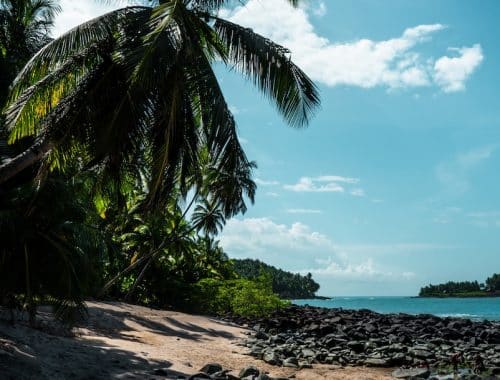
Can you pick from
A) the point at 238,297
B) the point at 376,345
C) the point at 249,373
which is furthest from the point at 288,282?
the point at 249,373

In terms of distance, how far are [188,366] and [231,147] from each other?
601cm

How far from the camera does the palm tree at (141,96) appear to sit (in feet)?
32.2

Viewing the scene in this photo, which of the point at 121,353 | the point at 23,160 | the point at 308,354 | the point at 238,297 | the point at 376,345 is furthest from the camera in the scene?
the point at 238,297

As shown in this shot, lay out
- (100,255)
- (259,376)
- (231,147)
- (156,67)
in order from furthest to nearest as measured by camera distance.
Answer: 1. (100,255)
2. (259,376)
3. (231,147)
4. (156,67)

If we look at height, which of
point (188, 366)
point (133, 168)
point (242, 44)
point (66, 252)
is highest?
point (242, 44)

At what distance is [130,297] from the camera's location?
32.2 m

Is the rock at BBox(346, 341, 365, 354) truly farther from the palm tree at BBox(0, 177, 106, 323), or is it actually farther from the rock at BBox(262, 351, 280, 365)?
the palm tree at BBox(0, 177, 106, 323)

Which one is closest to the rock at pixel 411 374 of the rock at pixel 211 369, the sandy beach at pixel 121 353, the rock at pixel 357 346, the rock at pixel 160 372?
the sandy beach at pixel 121 353

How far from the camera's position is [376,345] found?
1731 centimetres

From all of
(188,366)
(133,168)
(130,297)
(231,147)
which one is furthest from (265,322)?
(231,147)

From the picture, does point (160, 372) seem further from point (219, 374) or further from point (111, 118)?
point (111, 118)

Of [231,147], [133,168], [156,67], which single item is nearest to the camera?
[156,67]

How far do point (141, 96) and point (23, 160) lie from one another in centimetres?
290

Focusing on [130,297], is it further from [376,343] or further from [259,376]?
[259,376]
